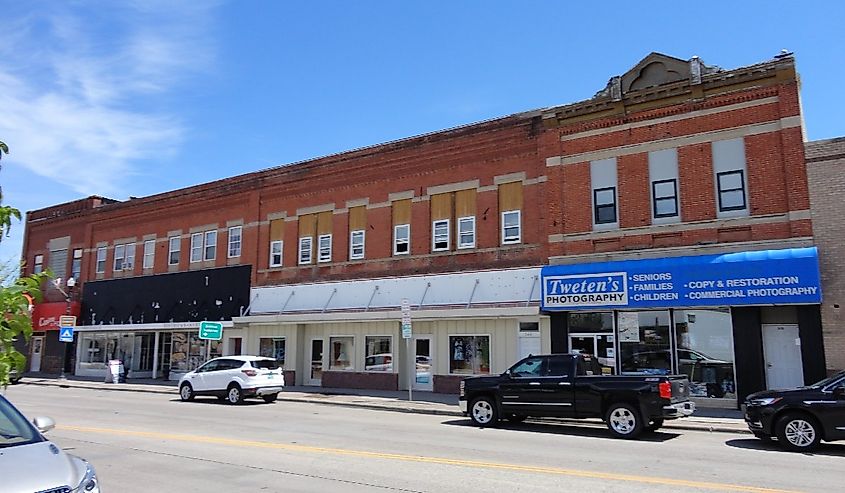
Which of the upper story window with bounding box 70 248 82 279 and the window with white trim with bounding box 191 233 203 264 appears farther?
the upper story window with bounding box 70 248 82 279

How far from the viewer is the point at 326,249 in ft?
93.0

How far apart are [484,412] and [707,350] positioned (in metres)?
7.64

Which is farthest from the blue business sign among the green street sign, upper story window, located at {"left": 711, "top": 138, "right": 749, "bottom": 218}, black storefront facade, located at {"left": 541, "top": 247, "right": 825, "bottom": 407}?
the green street sign

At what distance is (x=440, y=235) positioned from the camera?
25125 millimetres

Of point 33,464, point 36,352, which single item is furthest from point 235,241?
point 33,464

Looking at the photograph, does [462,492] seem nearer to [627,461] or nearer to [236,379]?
[627,461]

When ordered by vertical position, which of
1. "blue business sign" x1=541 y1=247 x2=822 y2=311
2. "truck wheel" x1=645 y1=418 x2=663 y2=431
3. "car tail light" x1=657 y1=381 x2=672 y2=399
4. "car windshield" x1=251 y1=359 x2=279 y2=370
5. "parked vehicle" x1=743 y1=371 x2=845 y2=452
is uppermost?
"blue business sign" x1=541 y1=247 x2=822 y2=311

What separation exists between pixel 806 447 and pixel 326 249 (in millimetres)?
20213

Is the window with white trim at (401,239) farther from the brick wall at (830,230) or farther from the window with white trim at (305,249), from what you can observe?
the brick wall at (830,230)

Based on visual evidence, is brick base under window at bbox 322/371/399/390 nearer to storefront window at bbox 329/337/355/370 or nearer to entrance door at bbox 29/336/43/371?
storefront window at bbox 329/337/355/370

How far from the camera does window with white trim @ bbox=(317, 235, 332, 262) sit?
1112 inches

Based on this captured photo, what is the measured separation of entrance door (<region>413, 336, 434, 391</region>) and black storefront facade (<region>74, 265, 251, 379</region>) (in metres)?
9.57

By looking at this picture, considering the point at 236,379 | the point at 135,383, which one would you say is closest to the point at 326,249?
the point at 236,379

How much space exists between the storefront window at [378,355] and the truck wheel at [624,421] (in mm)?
12767
